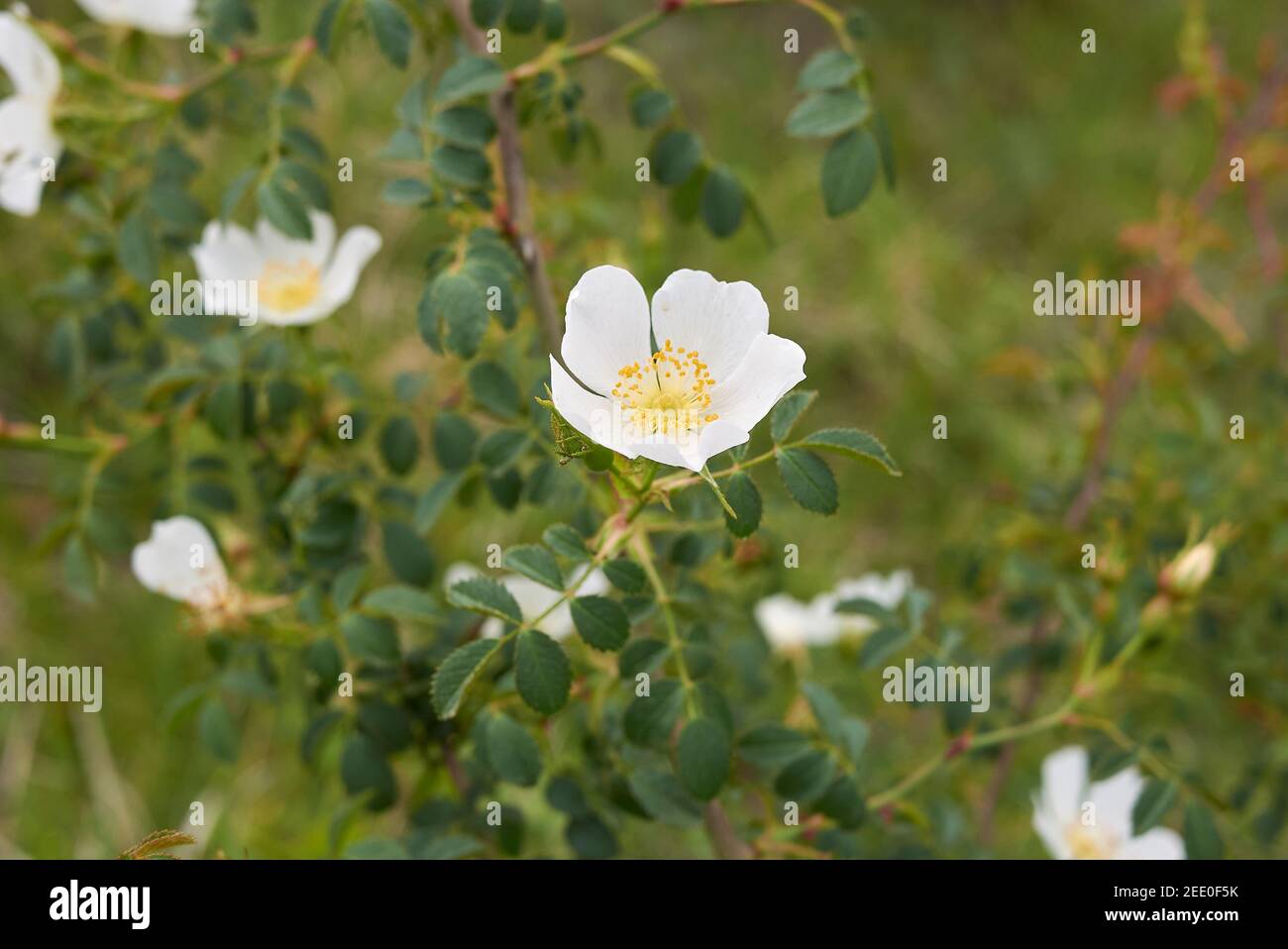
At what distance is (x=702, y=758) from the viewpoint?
3.31 feet

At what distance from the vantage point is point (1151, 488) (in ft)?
5.14

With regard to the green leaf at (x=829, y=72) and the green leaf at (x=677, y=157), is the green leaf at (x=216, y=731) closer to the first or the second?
the green leaf at (x=677, y=157)

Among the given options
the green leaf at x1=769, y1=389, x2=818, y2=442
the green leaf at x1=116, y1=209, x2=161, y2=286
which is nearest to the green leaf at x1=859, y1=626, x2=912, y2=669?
the green leaf at x1=769, y1=389, x2=818, y2=442

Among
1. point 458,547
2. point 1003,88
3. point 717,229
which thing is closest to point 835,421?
point 458,547

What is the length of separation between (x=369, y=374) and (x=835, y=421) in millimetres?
1032

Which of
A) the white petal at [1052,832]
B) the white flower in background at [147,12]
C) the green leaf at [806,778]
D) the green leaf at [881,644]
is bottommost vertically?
the white petal at [1052,832]

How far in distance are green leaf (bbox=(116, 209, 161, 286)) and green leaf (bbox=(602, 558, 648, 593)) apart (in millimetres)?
628

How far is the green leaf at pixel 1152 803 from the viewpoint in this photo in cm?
118

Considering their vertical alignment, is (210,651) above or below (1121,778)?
above

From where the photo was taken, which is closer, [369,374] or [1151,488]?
[1151,488]

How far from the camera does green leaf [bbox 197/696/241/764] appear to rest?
1.31 meters

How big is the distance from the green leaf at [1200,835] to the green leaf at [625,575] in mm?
622

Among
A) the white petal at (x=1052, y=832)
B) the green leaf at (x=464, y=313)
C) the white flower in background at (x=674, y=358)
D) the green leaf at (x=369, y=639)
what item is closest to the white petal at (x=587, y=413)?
the white flower in background at (x=674, y=358)

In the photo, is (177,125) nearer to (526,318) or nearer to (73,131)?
(73,131)
